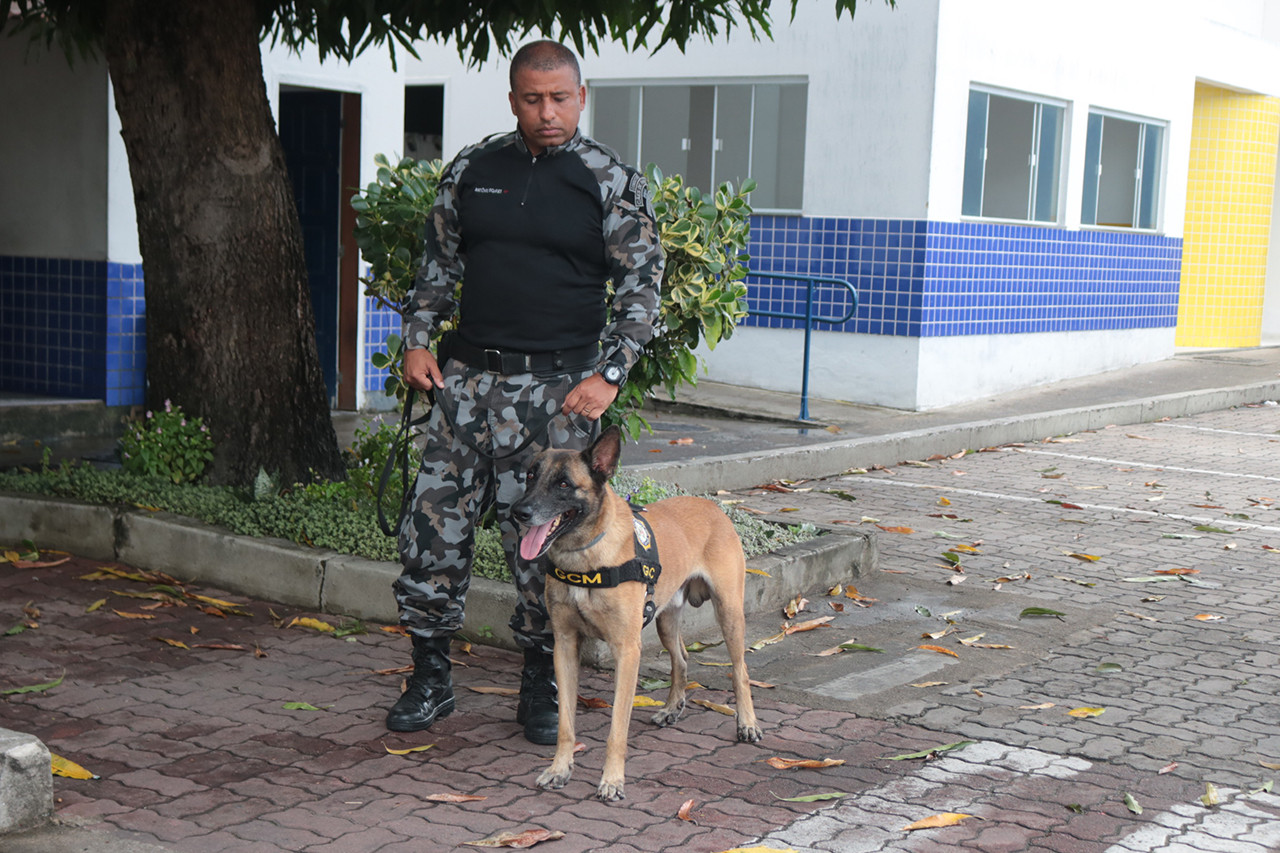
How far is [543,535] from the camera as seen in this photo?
4246mm

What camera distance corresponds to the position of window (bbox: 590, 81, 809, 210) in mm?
14523

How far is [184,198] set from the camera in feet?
23.6

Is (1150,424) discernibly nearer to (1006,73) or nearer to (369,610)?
(1006,73)

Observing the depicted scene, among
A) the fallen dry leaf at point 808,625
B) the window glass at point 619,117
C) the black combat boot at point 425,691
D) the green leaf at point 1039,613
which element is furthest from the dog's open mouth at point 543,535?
the window glass at point 619,117

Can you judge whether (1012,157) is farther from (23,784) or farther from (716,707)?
(23,784)

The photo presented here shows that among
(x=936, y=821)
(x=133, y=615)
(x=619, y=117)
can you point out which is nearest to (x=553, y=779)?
(x=936, y=821)

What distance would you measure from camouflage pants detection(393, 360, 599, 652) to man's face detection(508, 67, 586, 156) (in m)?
0.80

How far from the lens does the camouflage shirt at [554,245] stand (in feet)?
15.4

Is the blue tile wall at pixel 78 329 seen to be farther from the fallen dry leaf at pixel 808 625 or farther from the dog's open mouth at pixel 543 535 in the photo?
the dog's open mouth at pixel 543 535

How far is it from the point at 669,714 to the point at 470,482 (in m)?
1.09

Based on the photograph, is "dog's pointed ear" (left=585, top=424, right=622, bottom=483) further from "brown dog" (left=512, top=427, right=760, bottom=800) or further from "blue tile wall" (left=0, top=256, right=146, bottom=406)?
"blue tile wall" (left=0, top=256, right=146, bottom=406)

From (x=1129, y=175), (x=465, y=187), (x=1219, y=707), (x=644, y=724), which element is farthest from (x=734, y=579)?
(x=1129, y=175)

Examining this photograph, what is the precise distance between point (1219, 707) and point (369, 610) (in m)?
3.49

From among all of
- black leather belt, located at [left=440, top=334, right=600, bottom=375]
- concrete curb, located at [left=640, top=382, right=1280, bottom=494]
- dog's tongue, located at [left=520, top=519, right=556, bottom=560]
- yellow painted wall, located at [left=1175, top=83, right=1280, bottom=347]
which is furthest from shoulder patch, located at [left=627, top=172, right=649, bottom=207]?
yellow painted wall, located at [left=1175, top=83, right=1280, bottom=347]
